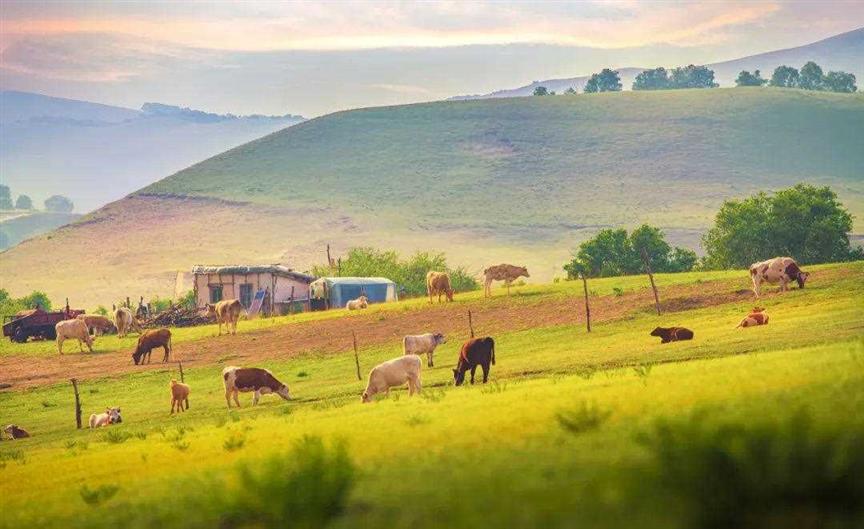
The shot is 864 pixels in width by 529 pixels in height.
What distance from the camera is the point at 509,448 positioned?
1722cm

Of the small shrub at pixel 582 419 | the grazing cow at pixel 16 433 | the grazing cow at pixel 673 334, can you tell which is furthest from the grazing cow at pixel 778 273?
the small shrub at pixel 582 419

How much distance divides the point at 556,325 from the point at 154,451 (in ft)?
117

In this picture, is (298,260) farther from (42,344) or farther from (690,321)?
(690,321)

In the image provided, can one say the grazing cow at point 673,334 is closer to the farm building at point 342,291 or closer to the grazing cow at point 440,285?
the grazing cow at point 440,285

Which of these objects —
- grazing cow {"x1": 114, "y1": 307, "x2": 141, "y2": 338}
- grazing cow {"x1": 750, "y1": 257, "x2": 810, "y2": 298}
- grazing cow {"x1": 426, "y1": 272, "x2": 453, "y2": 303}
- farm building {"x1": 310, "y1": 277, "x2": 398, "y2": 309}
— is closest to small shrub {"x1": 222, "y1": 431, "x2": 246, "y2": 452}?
grazing cow {"x1": 750, "y1": 257, "x2": 810, "y2": 298}

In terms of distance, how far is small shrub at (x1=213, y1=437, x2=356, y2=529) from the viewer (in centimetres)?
1526

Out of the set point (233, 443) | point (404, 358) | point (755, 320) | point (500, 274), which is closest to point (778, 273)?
point (755, 320)

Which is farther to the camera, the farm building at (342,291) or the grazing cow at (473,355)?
the farm building at (342,291)

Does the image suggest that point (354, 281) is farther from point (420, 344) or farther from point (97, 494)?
point (97, 494)

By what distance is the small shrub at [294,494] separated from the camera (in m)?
15.3

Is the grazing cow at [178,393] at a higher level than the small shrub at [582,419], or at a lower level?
lower

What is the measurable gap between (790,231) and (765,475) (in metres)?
83.9

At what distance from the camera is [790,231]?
94500 millimetres

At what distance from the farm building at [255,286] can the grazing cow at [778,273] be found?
2012 inches
